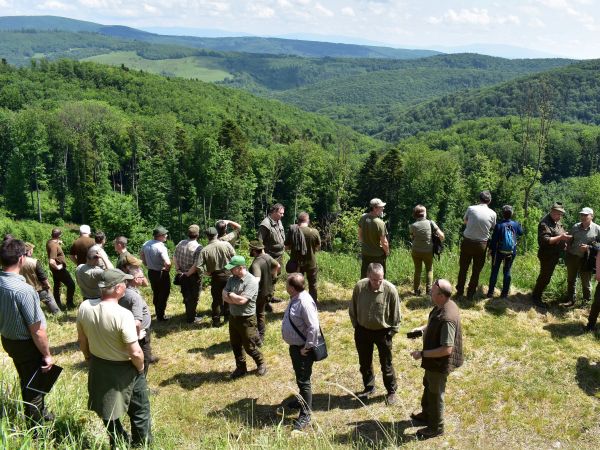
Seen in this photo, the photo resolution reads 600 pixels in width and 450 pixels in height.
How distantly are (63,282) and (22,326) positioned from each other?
5274mm

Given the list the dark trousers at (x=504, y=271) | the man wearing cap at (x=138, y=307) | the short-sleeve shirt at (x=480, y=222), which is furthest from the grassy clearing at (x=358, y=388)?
the short-sleeve shirt at (x=480, y=222)

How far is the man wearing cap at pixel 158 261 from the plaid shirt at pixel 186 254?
0.18 meters

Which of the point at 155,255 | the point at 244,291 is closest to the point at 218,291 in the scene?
the point at 155,255

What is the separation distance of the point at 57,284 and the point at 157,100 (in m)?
109

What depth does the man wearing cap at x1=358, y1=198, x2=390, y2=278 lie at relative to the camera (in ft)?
25.0

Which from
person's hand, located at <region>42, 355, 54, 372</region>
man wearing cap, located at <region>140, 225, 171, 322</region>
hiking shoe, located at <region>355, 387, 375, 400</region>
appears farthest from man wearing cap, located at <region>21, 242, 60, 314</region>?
hiking shoe, located at <region>355, 387, 375, 400</region>

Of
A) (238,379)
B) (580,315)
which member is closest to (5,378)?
(238,379)

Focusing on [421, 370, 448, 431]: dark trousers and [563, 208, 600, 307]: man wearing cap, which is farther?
[563, 208, 600, 307]: man wearing cap

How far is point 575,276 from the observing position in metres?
7.92

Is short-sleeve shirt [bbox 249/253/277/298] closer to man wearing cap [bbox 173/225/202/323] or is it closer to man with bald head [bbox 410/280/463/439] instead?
man wearing cap [bbox 173/225/202/323]

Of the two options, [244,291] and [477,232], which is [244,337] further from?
[477,232]

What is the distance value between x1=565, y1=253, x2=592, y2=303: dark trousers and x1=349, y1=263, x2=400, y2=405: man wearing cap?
4.04 meters

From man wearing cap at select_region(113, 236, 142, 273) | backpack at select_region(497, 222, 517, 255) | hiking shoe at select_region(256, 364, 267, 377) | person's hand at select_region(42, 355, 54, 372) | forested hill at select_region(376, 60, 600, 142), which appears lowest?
hiking shoe at select_region(256, 364, 267, 377)

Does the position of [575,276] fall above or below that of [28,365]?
above
